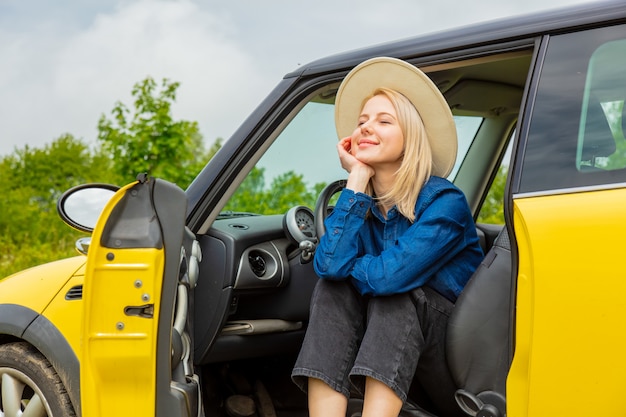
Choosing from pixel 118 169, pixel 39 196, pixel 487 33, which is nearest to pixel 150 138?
pixel 118 169

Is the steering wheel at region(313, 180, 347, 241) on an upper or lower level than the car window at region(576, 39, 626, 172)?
lower

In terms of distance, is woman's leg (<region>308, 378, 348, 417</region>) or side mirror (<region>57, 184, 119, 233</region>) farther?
side mirror (<region>57, 184, 119, 233</region>)

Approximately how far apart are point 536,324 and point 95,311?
123 cm

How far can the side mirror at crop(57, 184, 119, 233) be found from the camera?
274 cm

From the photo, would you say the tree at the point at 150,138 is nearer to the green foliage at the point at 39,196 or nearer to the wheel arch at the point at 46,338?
the green foliage at the point at 39,196

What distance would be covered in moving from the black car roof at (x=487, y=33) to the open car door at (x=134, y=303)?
2.45 ft

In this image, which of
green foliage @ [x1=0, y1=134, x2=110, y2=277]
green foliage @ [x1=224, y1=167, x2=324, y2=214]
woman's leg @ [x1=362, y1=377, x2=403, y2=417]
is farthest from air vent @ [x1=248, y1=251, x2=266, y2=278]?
green foliage @ [x1=0, y1=134, x2=110, y2=277]

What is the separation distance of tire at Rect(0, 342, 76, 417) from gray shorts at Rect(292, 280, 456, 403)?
0.83m

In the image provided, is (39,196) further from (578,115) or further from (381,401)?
(578,115)

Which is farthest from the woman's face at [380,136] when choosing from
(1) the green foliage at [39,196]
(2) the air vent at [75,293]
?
(1) the green foliage at [39,196]

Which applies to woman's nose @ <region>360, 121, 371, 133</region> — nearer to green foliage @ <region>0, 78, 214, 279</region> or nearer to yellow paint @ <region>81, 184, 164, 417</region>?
yellow paint @ <region>81, 184, 164, 417</region>

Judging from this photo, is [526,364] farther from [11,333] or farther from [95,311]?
[11,333]

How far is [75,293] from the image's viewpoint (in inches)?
115

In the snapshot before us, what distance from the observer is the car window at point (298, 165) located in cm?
305
